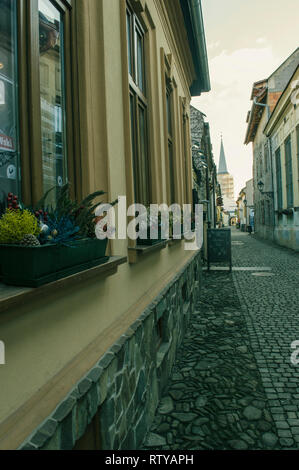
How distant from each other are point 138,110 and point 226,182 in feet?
353

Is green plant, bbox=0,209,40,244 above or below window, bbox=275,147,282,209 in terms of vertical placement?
below

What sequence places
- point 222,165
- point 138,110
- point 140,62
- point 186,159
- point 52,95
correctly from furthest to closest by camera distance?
point 222,165, point 186,159, point 140,62, point 138,110, point 52,95

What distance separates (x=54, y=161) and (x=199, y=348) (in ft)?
11.4

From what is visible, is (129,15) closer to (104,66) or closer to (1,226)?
(104,66)

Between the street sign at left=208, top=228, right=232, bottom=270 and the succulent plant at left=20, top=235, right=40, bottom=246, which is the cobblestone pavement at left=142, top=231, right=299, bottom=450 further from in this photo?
the street sign at left=208, top=228, right=232, bottom=270

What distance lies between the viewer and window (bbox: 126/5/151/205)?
148 inches

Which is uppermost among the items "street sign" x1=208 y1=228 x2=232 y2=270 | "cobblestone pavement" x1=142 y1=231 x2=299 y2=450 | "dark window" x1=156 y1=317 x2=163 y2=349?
"street sign" x1=208 y1=228 x2=232 y2=270

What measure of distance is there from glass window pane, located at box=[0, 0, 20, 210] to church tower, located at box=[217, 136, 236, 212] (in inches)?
3491

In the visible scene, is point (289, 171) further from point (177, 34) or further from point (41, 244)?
point (41, 244)

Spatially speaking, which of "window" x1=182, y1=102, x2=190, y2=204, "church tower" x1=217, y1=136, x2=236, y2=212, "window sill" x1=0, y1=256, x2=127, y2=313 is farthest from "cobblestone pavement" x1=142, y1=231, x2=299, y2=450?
"church tower" x1=217, y1=136, x2=236, y2=212

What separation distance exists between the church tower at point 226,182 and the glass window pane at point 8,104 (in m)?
88.7

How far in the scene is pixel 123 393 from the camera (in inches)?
98.1

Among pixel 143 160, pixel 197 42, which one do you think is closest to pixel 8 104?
pixel 143 160
